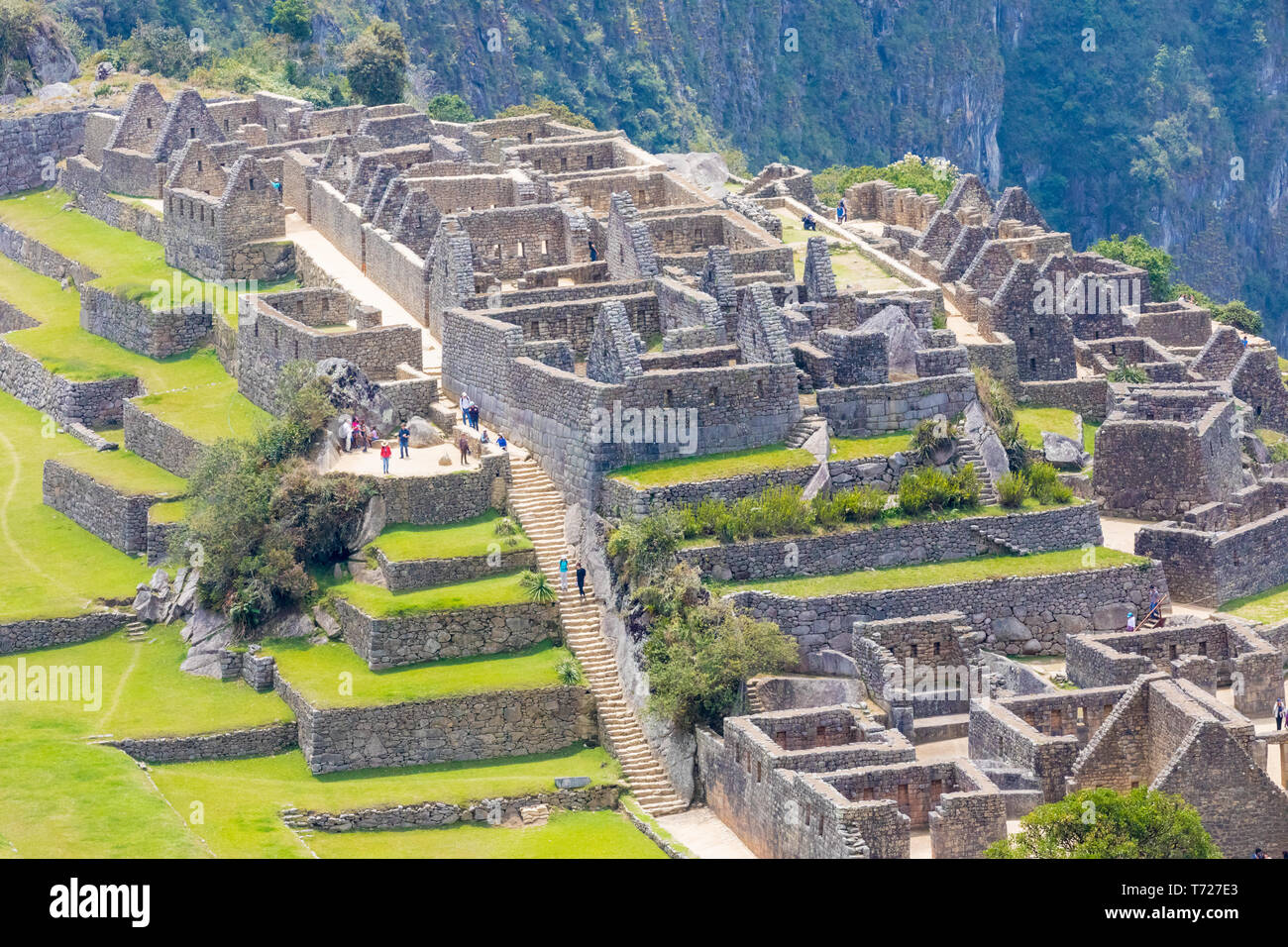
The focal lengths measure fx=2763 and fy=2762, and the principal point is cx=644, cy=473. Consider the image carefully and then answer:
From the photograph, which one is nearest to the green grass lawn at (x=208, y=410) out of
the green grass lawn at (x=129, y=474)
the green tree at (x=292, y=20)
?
the green grass lawn at (x=129, y=474)

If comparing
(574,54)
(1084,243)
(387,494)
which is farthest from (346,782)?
(1084,243)

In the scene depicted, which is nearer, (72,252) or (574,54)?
(72,252)

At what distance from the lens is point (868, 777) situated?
39.4m

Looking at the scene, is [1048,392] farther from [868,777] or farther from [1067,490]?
[868,777]

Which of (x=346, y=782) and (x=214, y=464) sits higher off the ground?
(x=214, y=464)

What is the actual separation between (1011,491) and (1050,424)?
6238mm

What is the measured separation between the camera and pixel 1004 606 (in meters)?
46.1

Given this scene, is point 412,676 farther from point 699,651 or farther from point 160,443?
point 160,443

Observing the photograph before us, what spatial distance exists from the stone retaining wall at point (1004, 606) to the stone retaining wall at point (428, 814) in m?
4.80

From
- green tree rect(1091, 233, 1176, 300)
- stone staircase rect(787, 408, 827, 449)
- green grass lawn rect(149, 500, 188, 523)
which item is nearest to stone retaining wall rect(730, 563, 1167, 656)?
stone staircase rect(787, 408, 827, 449)

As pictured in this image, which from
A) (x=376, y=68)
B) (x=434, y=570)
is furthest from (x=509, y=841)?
(x=376, y=68)

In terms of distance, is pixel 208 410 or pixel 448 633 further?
pixel 208 410

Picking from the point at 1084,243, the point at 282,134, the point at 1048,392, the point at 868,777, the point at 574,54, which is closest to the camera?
the point at 868,777

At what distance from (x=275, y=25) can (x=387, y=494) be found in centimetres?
5013
